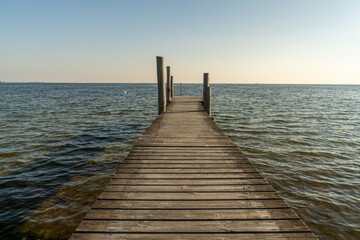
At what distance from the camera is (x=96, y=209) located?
259cm

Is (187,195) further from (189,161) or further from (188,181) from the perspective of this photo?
(189,161)

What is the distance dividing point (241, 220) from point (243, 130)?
10439 millimetres

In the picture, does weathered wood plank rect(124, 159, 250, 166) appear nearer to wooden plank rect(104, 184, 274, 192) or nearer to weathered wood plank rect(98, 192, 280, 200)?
wooden plank rect(104, 184, 274, 192)

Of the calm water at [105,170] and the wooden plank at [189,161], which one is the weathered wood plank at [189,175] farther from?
the calm water at [105,170]

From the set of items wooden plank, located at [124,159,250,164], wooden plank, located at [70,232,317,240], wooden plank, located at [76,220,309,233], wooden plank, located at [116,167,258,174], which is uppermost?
wooden plank, located at [124,159,250,164]

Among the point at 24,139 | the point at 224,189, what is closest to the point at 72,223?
the point at 224,189

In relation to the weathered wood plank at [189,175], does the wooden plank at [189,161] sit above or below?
above

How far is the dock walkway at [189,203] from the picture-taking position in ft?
7.31

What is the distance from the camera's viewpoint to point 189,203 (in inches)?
108

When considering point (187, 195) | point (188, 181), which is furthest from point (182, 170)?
point (187, 195)

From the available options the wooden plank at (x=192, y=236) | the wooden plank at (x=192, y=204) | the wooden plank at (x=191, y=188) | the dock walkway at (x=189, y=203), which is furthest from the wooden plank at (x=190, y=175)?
the wooden plank at (x=192, y=236)

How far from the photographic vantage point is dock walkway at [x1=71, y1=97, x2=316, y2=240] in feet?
7.31

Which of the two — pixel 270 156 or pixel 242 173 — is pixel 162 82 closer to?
pixel 270 156

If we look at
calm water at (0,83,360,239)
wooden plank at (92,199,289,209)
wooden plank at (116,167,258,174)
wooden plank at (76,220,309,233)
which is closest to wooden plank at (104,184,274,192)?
wooden plank at (92,199,289,209)
